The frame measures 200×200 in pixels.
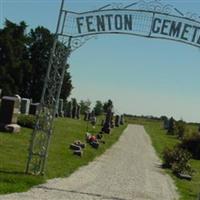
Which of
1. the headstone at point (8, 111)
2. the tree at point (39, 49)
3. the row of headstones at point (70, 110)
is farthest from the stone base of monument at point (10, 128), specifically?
the tree at point (39, 49)

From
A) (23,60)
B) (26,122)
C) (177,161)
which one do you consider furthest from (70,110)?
(177,161)

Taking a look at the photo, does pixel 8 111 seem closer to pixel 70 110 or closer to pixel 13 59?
pixel 70 110

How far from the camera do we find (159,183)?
63.5 ft

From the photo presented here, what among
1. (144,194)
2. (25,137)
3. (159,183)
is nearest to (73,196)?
(144,194)

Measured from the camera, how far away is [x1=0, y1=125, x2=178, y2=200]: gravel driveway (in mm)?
13939

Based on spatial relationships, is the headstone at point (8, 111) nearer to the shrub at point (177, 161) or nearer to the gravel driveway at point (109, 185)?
the gravel driveway at point (109, 185)

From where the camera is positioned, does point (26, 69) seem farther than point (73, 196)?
Yes

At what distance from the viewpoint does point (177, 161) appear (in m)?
25.2

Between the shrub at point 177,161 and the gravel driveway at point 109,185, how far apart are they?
0.62m

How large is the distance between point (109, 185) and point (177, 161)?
869 cm

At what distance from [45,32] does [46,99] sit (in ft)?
205

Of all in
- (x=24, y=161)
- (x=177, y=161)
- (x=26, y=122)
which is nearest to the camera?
(x=24, y=161)

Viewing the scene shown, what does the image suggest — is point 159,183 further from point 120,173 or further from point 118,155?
point 118,155

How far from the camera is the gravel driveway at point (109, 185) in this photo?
1394 centimetres
